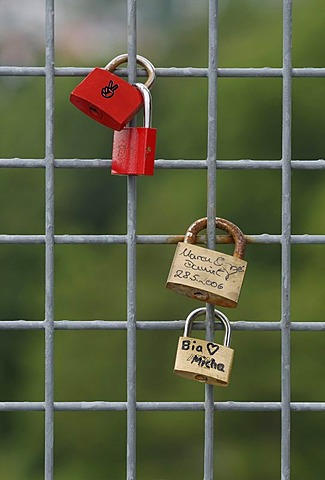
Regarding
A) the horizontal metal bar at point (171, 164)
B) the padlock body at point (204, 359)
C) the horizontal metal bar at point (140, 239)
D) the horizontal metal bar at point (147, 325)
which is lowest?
the padlock body at point (204, 359)

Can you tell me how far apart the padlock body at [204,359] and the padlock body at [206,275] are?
4cm

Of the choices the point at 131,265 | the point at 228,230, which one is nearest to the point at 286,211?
the point at 228,230

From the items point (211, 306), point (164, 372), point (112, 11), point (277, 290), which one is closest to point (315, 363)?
point (277, 290)

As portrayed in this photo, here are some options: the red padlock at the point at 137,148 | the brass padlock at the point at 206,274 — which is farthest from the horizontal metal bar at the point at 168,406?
the red padlock at the point at 137,148

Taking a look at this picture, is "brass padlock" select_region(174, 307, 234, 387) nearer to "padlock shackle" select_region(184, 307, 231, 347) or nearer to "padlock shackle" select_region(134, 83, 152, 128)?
"padlock shackle" select_region(184, 307, 231, 347)

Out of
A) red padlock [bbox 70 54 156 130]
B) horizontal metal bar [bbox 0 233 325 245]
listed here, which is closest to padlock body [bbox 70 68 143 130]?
red padlock [bbox 70 54 156 130]

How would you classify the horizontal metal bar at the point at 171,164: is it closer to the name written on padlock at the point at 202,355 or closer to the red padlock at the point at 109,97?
the red padlock at the point at 109,97

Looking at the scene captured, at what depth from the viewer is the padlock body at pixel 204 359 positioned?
0.95 m

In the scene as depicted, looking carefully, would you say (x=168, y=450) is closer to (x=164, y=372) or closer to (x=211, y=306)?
(x=164, y=372)

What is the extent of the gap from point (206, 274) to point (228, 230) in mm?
59

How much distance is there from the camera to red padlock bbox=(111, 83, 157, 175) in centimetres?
92

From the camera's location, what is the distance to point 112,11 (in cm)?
940

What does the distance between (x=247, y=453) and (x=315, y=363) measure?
125 centimetres

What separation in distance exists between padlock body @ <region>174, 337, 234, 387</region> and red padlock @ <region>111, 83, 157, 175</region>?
0.56 feet
